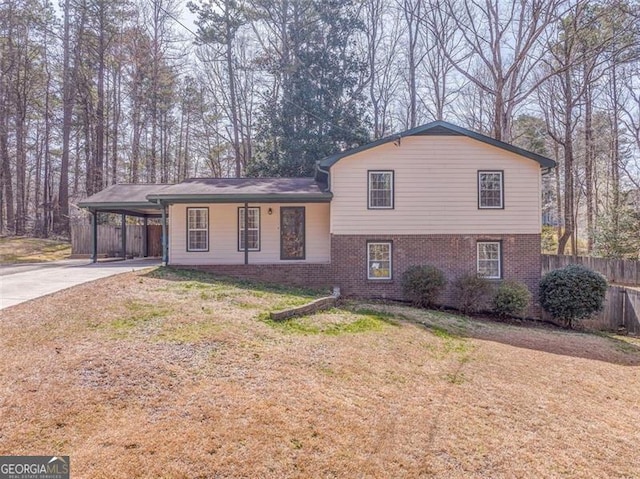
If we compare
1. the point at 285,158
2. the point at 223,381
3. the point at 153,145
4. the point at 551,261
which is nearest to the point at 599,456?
the point at 223,381

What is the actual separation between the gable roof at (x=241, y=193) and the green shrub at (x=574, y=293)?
24.1ft

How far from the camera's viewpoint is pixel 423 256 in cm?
1304

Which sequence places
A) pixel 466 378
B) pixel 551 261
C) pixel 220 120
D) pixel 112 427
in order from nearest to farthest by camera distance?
pixel 112 427, pixel 466 378, pixel 551 261, pixel 220 120

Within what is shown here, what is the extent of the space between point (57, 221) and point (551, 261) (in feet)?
91.9

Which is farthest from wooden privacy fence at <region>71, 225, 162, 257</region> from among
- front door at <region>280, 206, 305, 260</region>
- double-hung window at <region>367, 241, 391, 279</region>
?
double-hung window at <region>367, 241, 391, 279</region>

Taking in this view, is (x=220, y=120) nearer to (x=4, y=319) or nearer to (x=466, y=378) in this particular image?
(x=4, y=319)

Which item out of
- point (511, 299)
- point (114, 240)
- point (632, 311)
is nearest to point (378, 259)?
Result: point (511, 299)

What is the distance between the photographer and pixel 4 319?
659cm

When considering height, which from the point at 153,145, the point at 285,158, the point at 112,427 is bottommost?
the point at 112,427

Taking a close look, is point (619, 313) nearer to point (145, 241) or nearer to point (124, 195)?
point (124, 195)

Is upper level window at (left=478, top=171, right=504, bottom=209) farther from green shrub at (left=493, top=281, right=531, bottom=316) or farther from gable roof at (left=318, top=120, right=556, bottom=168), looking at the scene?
green shrub at (left=493, top=281, right=531, bottom=316)

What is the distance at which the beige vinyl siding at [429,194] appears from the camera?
13.0 m

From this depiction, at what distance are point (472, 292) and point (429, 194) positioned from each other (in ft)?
11.1

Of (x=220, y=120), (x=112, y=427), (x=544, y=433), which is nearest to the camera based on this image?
(x=112, y=427)
